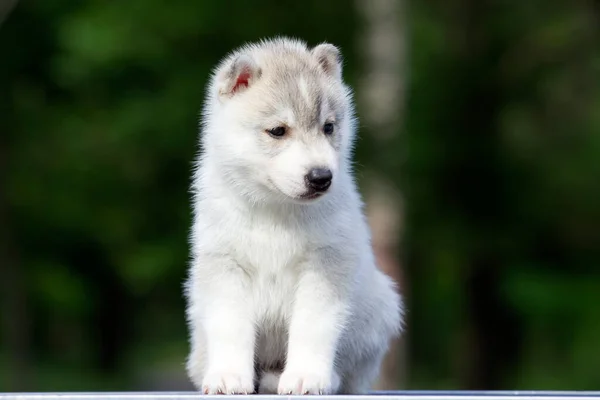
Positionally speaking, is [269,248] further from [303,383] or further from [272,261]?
[303,383]

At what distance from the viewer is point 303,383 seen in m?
6.11

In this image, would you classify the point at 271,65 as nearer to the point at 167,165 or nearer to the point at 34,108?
the point at 167,165

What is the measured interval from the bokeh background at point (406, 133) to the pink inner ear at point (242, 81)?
35.2 feet

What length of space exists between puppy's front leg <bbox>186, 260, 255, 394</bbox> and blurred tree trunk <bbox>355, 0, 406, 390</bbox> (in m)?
11.3

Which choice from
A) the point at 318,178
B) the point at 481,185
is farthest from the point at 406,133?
the point at 318,178

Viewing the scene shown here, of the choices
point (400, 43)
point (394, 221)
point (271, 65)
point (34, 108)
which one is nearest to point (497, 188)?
point (394, 221)

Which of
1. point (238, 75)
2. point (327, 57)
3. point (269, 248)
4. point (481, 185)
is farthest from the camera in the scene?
point (481, 185)

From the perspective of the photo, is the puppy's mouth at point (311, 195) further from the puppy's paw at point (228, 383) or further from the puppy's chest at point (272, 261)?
the puppy's paw at point (228, 383)

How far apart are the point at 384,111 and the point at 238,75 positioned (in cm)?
1199

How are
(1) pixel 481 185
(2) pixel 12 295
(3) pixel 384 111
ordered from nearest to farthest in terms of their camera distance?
1. (1) pixel 481 185
2. (3) pixel 384 111
3. (2) pixel 12 295

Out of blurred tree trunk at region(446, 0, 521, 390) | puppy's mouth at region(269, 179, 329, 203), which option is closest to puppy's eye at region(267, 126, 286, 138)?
puppy's mouth at region(269, 179, 329, 203)

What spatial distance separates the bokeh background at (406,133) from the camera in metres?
18.0

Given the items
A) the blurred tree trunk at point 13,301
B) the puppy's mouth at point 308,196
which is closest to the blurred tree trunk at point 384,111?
the blurred tree trunk at point 13,301

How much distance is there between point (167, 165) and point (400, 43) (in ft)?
14.5
